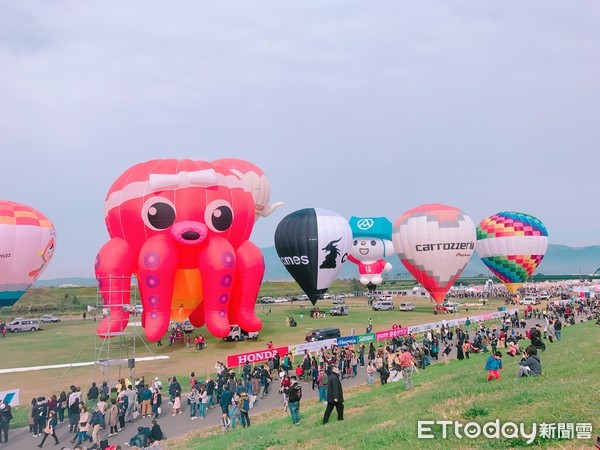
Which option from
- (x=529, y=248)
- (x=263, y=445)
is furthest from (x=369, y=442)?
(x=529, y=248)

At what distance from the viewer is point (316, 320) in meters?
46.8

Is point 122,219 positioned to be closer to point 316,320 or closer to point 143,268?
point 143,268

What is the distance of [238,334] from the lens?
32344mm

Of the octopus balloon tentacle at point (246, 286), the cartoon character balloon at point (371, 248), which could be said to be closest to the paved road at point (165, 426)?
the octopus balloon tentacle at point (246, 286)

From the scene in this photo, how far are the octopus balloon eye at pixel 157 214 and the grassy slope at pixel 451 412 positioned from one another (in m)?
16.1

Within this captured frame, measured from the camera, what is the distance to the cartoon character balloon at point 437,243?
50.3 m

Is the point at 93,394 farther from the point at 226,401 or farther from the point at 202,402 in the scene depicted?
the point at 226,401

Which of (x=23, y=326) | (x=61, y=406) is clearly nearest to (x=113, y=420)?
(x=61, y=406)

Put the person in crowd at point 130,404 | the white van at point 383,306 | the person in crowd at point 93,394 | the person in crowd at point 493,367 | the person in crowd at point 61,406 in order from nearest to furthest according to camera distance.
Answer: the person in crowd at point 493,367
the person in crowd at point 61,406
the person in crowd at point 130,404
the person in crowd at point 93,394
the white van at point 383,306

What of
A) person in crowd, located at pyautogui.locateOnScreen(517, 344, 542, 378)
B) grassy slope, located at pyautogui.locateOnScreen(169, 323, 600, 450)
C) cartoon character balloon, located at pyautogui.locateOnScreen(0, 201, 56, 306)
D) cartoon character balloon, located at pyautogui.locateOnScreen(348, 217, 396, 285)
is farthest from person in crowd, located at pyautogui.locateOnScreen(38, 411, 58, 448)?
cartoon character balloon, located at pyautogui.locateOnScreen(348, 217, 396, 285)

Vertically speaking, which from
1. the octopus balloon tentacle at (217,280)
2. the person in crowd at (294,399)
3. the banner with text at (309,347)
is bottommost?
the banner with text at (309,347)

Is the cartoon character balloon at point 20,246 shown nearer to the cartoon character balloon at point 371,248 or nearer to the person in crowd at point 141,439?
the person in crowd at point 141,439

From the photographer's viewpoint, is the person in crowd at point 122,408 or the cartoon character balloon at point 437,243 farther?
the cartoon character balloon at point 437,243

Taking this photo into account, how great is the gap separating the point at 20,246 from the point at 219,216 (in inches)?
745
